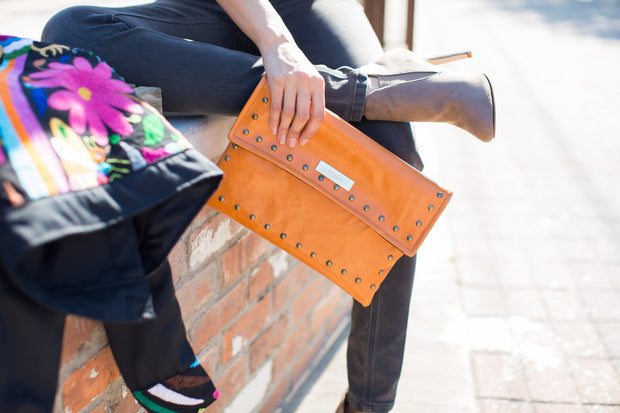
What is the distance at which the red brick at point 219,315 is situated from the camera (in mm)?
1294

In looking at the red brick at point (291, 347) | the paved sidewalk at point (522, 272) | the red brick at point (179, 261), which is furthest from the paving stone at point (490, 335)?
the red brick at point (179, 261)

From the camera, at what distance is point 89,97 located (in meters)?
0.86

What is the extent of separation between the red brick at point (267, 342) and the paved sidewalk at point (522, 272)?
291mm

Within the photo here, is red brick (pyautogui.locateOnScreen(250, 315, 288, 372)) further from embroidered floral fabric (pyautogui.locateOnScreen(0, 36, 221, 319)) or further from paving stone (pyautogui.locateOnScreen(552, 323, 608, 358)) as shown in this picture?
paving stone (pyautogui.locateOnScreen(552, 323, 608, 358))

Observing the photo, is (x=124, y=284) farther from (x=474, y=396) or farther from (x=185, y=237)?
(x=474, y=396)

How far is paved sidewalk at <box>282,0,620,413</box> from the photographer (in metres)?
1.89

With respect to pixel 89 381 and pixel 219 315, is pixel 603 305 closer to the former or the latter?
pixel 219 315

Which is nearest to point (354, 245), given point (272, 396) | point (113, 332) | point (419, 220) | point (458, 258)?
point (419, 220)

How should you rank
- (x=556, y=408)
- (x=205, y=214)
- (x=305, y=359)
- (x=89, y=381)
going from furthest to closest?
Result: (x=305, y=359), (x=556, y=408), (x=205, y=214), (x=89, y=381)

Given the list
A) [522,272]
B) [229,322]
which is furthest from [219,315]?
[522,272]

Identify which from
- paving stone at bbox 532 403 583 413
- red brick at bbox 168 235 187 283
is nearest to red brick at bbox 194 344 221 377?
red brick at bbox 168 235 187 283

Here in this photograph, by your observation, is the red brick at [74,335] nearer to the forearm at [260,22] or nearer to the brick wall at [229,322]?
the brick wall at [229,322]

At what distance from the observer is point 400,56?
118 centimetres

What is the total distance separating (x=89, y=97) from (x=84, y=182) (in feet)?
0.60
